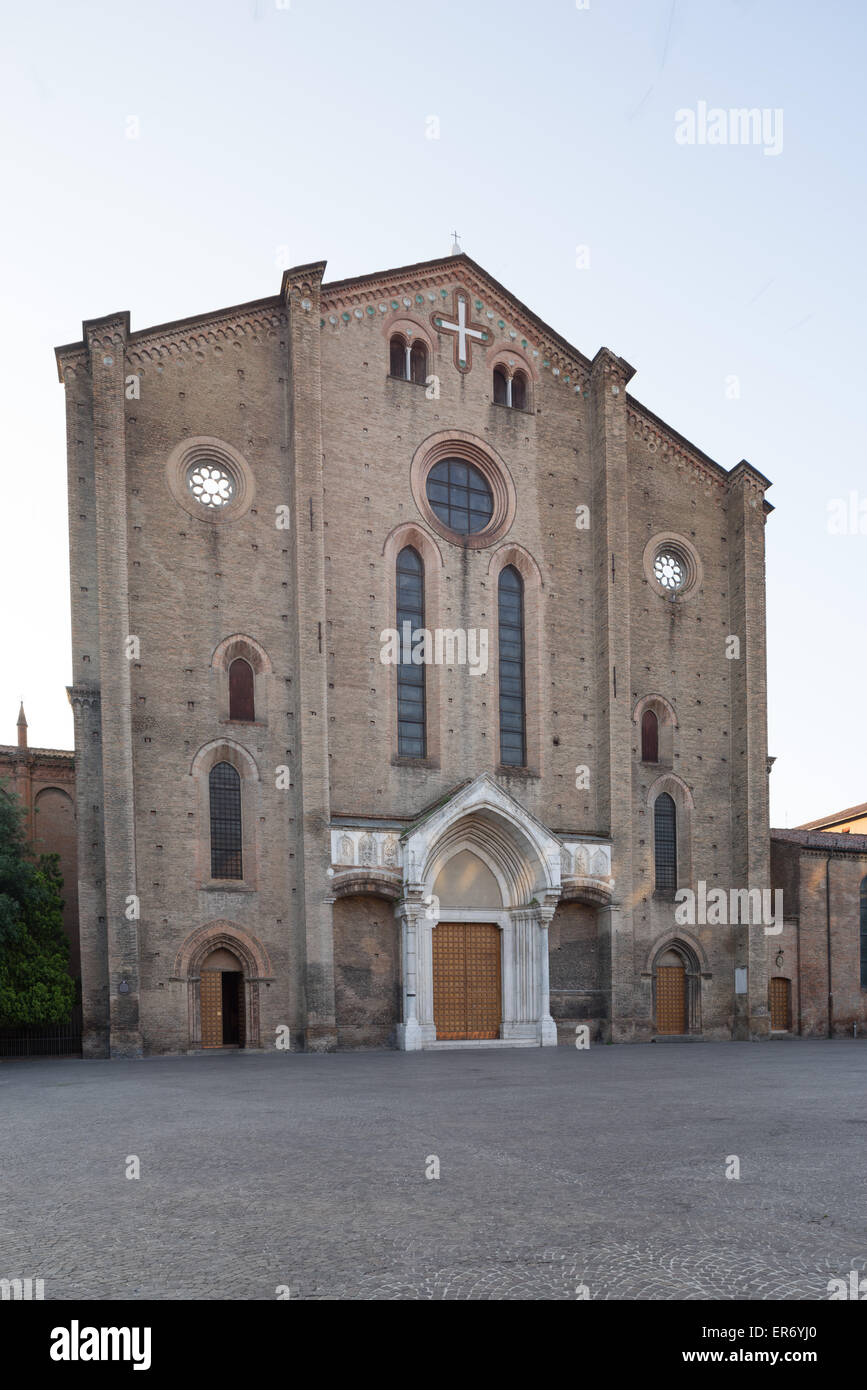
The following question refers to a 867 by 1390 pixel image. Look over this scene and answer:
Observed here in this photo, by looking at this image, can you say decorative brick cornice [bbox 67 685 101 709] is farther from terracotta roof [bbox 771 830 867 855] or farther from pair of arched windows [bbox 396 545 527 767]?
terracotta roof [bbox 771 830 867 855]

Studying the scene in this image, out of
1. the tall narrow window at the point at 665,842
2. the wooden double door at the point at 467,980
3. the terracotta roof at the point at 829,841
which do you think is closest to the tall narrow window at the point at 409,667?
the wooden double door at the point at 467,980

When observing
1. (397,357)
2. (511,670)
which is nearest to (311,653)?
(511,670)

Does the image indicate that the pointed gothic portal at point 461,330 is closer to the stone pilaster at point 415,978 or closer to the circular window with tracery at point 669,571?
the circular window with tracery at point 669,571

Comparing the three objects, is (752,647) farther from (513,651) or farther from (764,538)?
(513,651)

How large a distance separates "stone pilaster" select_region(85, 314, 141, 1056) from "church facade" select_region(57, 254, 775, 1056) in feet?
0.24

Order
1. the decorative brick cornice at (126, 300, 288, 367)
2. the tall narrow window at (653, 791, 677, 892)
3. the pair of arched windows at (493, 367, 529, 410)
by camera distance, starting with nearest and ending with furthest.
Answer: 1. the decorative brick cornice at (126, 300, 288, 367)
2. the pair of arched windows at (493, 367, 529, 410)
3. the tall narrow window at (653, 791, 677, 892)

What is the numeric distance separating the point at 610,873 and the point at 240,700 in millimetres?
11026

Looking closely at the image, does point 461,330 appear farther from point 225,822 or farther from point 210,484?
point 225,822

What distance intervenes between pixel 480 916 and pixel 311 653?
8493 mm

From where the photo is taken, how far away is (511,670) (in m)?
29.6

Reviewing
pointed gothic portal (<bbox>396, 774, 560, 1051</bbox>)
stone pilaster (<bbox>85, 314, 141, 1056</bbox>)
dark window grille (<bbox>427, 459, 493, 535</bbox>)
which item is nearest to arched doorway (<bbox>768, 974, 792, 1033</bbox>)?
pointed gothic portal (<bbox>396, 774, 560, 1051</bbox>)

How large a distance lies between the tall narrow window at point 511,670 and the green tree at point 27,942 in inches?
473

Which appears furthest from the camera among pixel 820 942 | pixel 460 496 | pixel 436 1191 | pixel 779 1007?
pixel 820 942

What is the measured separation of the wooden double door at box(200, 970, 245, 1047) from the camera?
25000 millimetres
